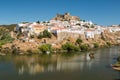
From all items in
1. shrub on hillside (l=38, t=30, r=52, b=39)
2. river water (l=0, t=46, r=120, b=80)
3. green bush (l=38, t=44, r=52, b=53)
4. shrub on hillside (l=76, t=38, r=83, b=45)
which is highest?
shrub on hillside (l=38, t=30, r=52, b=39)

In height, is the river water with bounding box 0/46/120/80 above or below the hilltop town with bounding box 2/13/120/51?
below

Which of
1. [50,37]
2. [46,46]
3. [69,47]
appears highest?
[50,37]

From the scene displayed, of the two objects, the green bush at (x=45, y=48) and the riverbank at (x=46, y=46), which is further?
the green bush at (x=45, y=48)

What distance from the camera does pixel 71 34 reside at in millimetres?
80000

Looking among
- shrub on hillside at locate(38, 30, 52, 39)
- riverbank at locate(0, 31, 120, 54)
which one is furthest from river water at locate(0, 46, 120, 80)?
shrub on hillside at locate(38, 30, 52, 39)

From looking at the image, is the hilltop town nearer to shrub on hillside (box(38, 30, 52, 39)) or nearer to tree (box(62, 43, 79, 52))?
shrub on hillside (box(38, 30, 52, 39))

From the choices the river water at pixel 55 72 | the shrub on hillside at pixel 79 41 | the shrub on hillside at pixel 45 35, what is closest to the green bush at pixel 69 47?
the shrub on hillside at pixel 79 41

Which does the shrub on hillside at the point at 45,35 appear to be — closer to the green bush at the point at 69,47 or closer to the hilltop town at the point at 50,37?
the hilltop town at the point at 50,37

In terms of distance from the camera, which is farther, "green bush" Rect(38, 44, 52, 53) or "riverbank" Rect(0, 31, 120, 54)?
"green bush" Rect(38, 44, 52, 53)

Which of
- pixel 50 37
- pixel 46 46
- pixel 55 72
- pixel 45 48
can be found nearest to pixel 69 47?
pixel 46 46

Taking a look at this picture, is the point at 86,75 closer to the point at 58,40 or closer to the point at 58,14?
the point at 58,40

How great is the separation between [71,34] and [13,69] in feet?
132

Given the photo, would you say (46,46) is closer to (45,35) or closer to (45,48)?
(45,48)

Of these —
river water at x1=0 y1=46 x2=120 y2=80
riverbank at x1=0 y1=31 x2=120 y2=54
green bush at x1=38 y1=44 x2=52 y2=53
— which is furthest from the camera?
green bush at x1=38 y1=44 x2=52 y2=53
